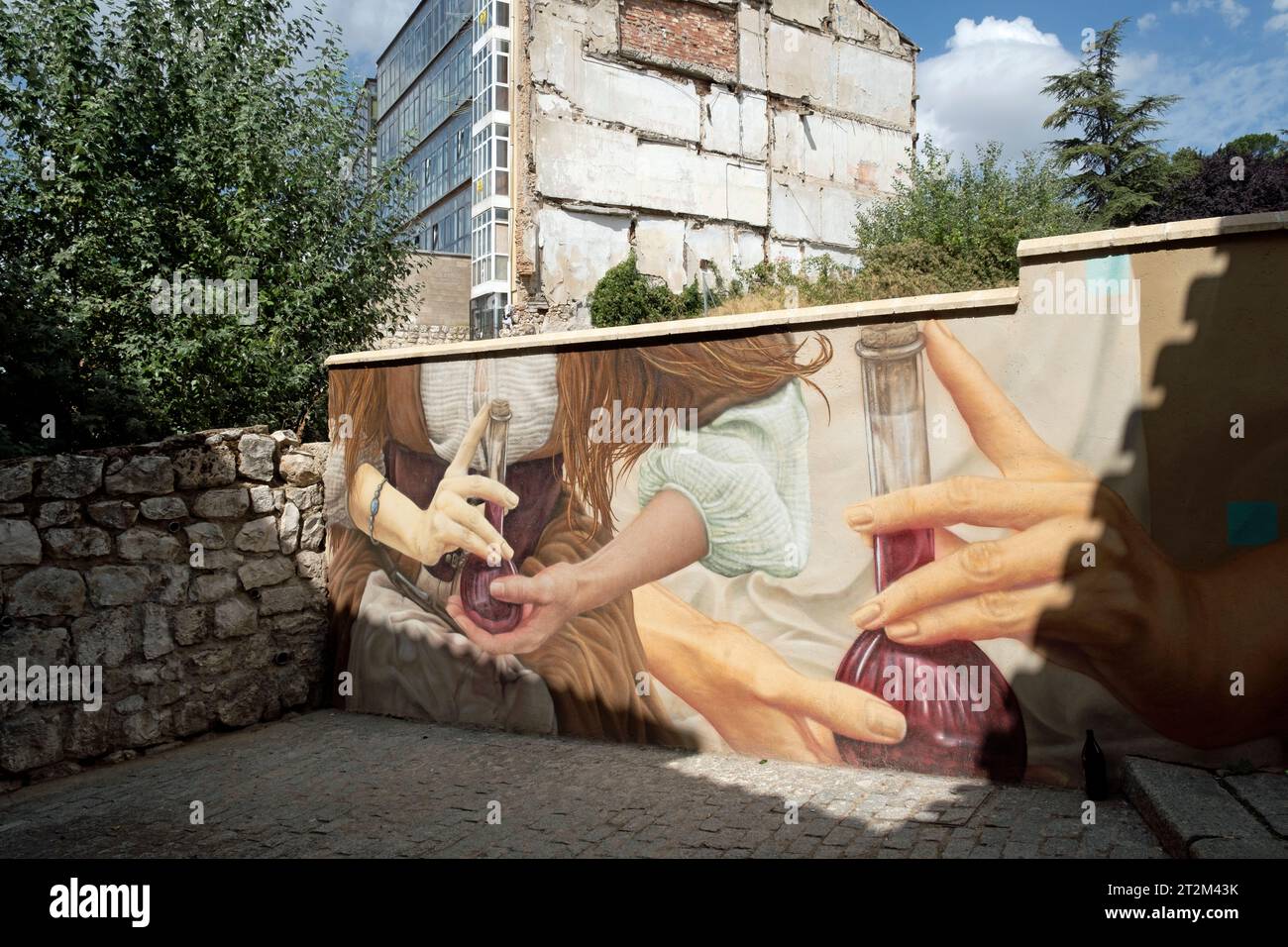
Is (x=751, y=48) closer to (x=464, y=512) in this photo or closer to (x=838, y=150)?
(x=838, y=150)

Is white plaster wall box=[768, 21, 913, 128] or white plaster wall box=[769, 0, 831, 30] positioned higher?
white plaster wall box=[769, 0, 831, 30]

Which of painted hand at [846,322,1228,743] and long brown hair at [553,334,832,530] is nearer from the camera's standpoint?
painted hand at [846,322,1228,743]

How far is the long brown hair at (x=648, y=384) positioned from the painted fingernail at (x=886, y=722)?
2044mm

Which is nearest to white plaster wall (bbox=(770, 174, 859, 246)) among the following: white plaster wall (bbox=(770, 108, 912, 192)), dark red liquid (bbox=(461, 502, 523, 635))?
white plaster wall (bbox=(770, 108, 912, 192))

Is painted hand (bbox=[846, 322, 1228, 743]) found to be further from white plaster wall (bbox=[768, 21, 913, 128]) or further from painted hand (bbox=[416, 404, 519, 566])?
white plaster wall (bbox=[768, 21, 913, 128])

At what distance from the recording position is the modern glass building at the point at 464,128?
20.1 meters

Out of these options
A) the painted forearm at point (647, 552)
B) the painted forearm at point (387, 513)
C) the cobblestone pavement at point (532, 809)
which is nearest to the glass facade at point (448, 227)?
the painted forearm at point (387, 513)

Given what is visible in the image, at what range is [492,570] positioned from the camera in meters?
7.02

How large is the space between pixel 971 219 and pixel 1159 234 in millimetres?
13338

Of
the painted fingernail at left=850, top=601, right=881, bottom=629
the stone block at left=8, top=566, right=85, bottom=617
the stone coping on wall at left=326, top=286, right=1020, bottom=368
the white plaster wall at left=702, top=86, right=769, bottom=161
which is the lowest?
the painted fingernail at left=850, top=601, right=881, bottom=629

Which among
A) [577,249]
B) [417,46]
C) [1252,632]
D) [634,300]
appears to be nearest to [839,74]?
[577,249]

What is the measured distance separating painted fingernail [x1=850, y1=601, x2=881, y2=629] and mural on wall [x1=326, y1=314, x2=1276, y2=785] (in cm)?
2

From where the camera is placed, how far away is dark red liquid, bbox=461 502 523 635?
693 cm
